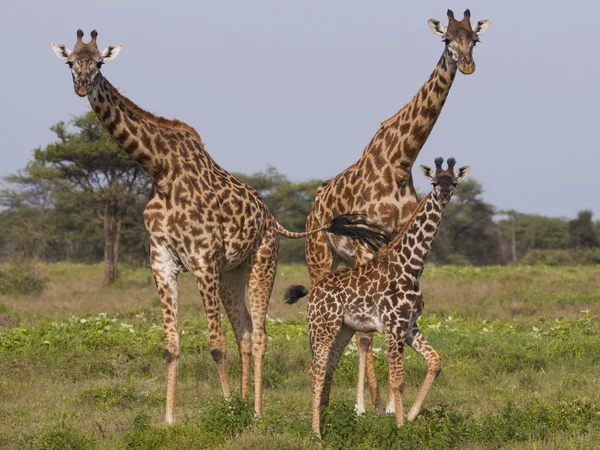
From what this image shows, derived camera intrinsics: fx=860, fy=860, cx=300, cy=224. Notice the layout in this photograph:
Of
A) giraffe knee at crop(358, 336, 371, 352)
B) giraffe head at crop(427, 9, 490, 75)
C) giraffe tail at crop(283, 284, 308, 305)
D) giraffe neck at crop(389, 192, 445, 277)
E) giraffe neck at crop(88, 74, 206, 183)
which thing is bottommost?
giraffe knee at crop(358, 336, 371, 352)

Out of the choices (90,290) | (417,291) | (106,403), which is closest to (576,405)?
(417,291)

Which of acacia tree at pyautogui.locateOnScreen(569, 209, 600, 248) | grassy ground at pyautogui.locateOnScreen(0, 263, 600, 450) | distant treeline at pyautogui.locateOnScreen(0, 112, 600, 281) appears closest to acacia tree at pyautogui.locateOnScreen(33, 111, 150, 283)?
distant treeline at pyautogui.locateOnScreen(0, 112, 600, 281)

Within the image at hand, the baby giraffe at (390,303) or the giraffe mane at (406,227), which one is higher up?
the giraffe mane at (406,227)

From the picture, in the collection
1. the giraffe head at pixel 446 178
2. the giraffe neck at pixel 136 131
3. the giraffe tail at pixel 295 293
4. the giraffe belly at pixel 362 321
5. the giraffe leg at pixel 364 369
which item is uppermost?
the giraffe neck at pixel 136 131

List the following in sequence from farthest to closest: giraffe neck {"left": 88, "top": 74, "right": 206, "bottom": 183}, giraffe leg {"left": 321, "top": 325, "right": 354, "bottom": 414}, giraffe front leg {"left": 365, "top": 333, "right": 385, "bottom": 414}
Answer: giraffe front leg {"left": 365, "top": 333, "right": 385, "bottom": 414}
giraffe neck {"left": 88, "top": 74, "right": 206, "bottom": 183}
giraffe leg {"left": 321, "top": 325, "right": 354, "bottom": 414}

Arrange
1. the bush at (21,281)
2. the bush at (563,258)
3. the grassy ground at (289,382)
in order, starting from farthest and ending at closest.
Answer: the bush at (563,258) < the bush at (21,281) < the grassy ground at (289,382)

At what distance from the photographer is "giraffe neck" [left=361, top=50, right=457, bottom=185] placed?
8.73 m

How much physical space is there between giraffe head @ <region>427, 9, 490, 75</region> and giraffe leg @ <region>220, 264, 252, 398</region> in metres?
3.30

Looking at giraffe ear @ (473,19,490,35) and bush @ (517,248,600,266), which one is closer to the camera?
giraffe ear @ (473,19,490,35)

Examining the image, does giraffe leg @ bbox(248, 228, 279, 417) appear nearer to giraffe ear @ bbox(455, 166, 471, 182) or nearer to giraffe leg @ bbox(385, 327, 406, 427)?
giraffe leg @ bbox(385, 327, 406, 427)

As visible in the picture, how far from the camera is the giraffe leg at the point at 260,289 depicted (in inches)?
362

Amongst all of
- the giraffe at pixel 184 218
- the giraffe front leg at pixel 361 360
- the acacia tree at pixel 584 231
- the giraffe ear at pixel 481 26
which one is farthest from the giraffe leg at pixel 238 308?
the acacia tree at pixel 584 231

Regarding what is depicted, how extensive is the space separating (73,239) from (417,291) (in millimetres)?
44232

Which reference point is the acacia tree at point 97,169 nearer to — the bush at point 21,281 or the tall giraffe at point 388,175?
the bush at point 21,281
